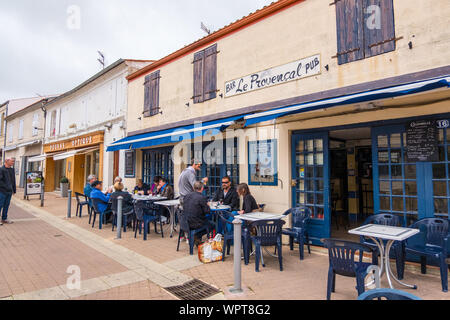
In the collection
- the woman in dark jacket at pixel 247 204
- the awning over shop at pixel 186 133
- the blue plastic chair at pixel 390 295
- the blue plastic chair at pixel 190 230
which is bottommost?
the blue plastic chair at pixel 190 230

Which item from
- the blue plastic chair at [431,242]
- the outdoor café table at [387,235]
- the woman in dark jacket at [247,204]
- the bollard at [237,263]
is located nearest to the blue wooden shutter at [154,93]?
the woman in dark jacket at [247,204]

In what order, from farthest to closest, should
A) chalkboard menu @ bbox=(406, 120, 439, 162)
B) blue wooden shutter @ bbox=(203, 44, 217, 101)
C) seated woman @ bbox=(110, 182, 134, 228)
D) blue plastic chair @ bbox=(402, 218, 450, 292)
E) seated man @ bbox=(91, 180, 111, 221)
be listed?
1. blue wooden shutter @ bbox=(203, 44, 217, 101)
2. seated man @ bbox=(91, 180, 111, 221)
3. seated woman @ bbox=(110, 182, 134, 228)
4. chalkboard menu @ bbox=(406, 120, 439, 162)
5. blue plastic chair @ bbox=(402, 218, 450, 292)

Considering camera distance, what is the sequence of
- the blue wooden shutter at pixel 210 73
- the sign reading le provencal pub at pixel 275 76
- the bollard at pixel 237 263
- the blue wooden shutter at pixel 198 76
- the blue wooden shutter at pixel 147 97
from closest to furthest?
the bollard at pixel 237 263, the sign reading le provencal pub at pixel 275 76, the blue wooden shutter at pixel 210 73, the blue wooden shutter at pixel 198 76, the blue wooden shutter at pixel 147 97

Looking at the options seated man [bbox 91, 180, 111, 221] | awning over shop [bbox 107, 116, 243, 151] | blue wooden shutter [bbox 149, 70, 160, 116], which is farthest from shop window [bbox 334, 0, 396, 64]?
seated man [bbox 91, 180, 111, 221]

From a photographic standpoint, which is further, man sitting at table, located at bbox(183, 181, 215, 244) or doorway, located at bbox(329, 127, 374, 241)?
doorway, located at bbox(329, 127, 374, 241)

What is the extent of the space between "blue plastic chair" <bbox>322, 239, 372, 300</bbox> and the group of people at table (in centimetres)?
271

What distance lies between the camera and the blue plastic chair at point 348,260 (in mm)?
3318

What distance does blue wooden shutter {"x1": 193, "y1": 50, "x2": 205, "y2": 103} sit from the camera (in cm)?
889

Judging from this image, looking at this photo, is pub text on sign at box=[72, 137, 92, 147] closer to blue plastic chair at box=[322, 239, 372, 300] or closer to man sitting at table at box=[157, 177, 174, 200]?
man sitting at table at box=[157, 177, 174, 200]

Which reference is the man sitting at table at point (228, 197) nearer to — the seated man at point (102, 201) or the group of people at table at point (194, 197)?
the group of people at table at point (194, 197)

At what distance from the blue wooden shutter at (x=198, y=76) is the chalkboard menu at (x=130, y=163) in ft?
→ 13.9

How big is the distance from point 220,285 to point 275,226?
4.48ft
